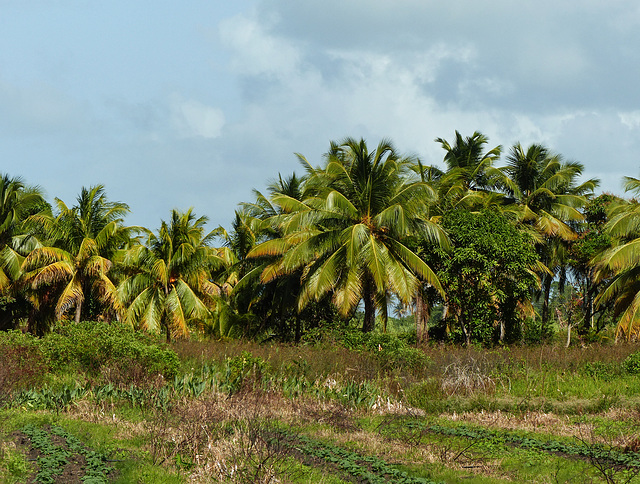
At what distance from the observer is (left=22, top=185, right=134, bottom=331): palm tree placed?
2983cm

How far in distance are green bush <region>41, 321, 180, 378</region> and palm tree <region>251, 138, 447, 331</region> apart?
9205 mm

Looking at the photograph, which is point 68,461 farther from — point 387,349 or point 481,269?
point 481,269

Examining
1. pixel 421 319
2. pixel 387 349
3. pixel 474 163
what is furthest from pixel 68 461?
pixel 474 163

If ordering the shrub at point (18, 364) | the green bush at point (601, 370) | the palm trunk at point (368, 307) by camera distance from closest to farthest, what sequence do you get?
the shrub at point (18, 364) → the green bush at point (601, 370) → the palm trunk at point (368, 307)

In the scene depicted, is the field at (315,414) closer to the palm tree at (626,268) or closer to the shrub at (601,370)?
the shrub at (601,370)

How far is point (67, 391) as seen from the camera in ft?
40.3

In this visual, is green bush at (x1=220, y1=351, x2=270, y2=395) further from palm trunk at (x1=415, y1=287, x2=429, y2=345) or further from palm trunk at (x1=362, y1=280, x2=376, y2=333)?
palm trunk at (x1=415, y1=287, x2=429, y2=345)

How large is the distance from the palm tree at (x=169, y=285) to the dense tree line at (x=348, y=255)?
6 cm

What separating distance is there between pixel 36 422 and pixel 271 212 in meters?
24.4

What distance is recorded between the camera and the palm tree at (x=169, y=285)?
28.6m

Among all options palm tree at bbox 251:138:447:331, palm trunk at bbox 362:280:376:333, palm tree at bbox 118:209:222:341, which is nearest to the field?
palm tree at bbox 251:138:447:331

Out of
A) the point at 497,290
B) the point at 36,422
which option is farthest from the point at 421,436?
the point at 497,290

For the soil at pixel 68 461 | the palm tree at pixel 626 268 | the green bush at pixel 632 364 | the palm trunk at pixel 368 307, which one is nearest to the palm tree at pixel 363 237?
the palm trunk at pixel 368 307

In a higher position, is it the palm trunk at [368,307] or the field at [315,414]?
the palm trunk at [368,307]
